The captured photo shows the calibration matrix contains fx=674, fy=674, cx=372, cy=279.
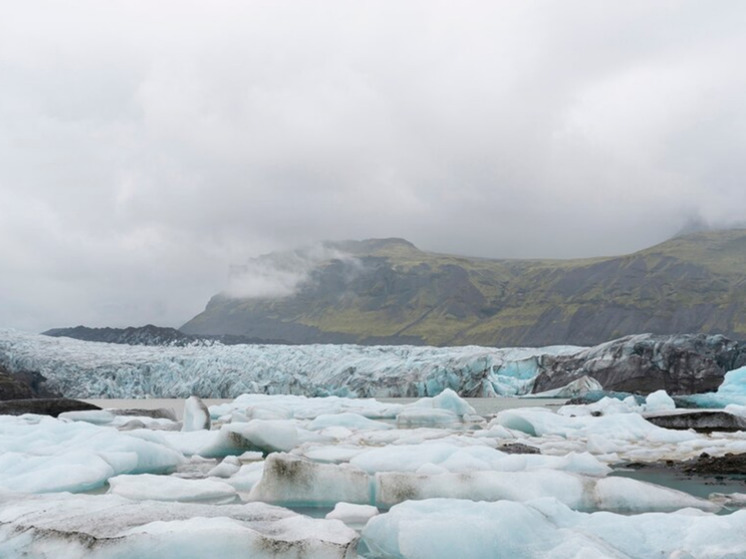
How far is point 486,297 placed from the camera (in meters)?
144

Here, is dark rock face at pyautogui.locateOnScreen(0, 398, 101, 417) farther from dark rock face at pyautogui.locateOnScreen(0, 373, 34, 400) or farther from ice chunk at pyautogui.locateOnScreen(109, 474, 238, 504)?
ice chunk at pyautogui.locateOnScreen(109, 474, 238, 504)

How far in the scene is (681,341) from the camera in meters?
35.4

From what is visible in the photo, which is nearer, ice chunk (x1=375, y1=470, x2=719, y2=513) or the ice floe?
the ice floe

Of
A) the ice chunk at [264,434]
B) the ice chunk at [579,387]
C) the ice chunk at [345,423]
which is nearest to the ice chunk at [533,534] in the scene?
the ice chunk at [264,434]

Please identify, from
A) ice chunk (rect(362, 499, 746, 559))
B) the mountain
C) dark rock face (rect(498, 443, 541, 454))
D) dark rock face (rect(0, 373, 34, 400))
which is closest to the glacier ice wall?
dark rock face (rect(0, 373, 34, 400))

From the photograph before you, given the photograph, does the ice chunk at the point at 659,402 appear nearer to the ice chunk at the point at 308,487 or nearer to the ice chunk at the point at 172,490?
the ice chunk at the point at 308,487

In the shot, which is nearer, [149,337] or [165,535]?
[165,535]

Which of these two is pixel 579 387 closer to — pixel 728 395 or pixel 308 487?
pixel 728 395

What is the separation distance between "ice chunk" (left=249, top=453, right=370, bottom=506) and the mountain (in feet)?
361

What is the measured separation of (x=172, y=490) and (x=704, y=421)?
11658 mm

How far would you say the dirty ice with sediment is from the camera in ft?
12.3

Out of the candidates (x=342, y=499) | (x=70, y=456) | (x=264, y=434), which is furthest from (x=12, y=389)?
(x=342, y=499)

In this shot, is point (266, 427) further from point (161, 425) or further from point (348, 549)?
point (348, 549)

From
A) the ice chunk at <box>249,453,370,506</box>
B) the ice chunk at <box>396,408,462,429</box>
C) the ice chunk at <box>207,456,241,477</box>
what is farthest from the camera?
the ice chunk at <box>396,408,462,429</box>
